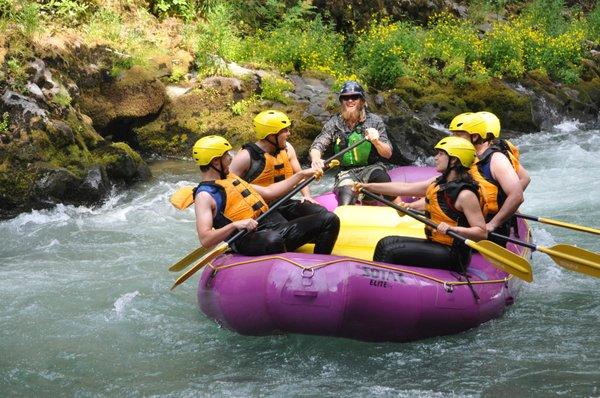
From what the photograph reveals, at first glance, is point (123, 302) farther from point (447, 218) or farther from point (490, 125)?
point (490, 125)

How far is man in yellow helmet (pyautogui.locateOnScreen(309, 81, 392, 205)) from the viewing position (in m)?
5.93

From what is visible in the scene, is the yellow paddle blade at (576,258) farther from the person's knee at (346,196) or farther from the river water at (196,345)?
the person's knee at (346,196)

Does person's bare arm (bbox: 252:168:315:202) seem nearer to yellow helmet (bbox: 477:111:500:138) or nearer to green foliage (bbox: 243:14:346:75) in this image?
yellow helmet (bbox: 477:111:500:138)

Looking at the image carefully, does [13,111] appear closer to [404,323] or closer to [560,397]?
[404,323]

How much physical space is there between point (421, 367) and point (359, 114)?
2452 mm

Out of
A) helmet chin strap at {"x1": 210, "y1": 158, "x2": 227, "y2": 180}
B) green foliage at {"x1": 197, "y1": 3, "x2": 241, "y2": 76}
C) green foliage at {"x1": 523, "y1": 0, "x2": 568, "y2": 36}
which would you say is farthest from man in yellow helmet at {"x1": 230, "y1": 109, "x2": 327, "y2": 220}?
green foliage at {"x1": 523, "y1": 0, "x2": 568, "y2": 36}

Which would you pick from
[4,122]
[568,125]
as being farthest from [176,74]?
[568,125]

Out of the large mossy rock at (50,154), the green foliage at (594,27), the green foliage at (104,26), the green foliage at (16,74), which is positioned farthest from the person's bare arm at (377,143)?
the green foliage at (594,27)

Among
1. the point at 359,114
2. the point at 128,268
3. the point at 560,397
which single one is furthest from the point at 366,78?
the point at 560,397

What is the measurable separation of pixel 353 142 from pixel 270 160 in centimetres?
103

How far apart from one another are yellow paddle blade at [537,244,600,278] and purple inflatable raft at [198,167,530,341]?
18.2 inches

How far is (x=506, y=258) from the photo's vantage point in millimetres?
4504

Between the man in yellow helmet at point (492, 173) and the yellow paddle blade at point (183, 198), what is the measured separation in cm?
184

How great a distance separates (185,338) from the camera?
4.79 metres
